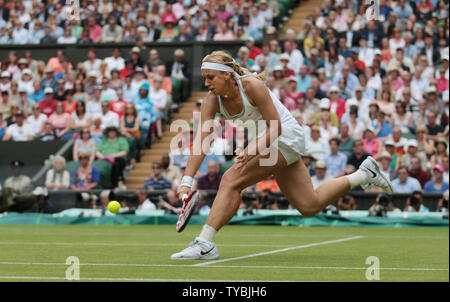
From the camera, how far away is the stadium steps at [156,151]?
19750 mm

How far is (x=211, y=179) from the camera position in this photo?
17.7 metres

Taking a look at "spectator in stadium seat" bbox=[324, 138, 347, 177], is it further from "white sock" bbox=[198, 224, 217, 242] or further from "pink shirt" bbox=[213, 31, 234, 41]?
"white sock" bbox=[198, 224, 217, 242]

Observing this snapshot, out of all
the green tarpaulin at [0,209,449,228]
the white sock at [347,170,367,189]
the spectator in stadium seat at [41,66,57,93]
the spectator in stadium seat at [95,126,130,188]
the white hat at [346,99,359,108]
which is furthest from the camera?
the spectator in stadium seat at [41,66,57,93]

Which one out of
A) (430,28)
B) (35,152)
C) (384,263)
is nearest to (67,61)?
(35,152)

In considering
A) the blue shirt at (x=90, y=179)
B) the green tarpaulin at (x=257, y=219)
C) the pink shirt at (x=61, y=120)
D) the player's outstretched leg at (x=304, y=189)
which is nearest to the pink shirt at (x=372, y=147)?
the green tarpaulin at (x=257, y=219)

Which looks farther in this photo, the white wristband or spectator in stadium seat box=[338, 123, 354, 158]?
spectator in stadium seat box=[338, 123, 354, 158]

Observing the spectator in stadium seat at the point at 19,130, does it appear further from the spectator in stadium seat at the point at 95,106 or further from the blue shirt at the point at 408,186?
the blue shirt at the point at 408,186

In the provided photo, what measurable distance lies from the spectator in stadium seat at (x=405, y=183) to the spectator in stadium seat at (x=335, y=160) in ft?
4.06

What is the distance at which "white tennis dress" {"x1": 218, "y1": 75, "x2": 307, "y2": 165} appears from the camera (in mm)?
8430

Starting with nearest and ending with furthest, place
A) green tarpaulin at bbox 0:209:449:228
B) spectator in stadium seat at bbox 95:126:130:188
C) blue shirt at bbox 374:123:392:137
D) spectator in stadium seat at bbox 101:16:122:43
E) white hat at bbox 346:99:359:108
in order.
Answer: green tarpaulin at bbox 0:209:449:228 → blue shirt at bbox 374:123:392:137 → white hat at bbox 346:99:359:108 → spectator in stadium seat at bbox 95:126:130:188 → spectator in stadium seat at bbox 101:16:122:43

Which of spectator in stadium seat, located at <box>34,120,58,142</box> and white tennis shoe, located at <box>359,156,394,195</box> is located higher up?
white tennis shoe, located at <box>359,156,394,195</box>

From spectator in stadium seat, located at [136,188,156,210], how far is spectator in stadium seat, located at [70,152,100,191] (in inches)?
54.3

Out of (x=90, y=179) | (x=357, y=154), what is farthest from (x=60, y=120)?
(x=357, y=154)

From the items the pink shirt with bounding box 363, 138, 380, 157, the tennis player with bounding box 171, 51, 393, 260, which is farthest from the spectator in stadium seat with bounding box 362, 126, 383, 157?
the tennis player with bounding box 171, 51, 393, 260
